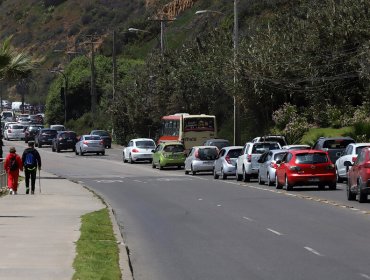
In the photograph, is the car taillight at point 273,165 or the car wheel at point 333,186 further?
the car taillight at point 273,165


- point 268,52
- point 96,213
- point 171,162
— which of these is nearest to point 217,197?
point 96,213

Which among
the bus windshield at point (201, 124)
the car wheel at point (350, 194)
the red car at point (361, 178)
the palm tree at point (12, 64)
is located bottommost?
the car wheel at point (350, 194)

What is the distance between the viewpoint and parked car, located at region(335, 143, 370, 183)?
40.6 m

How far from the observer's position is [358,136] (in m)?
57.8

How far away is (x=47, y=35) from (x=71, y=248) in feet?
509

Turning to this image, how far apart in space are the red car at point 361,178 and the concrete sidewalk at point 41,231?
7148mm

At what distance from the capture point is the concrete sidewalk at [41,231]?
50.0 feet

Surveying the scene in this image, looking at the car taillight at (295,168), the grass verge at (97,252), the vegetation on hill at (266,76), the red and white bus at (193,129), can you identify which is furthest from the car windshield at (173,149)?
the grass verge at (97,252)

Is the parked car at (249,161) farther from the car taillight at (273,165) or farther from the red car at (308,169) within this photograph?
the red car at (308,169)

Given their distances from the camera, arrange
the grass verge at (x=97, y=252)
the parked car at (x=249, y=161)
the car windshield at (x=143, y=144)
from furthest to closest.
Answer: the car windshield at (x=143, y=144)
the parked car at (x=249, y=161)
the grass verge at (x=97, y=252)

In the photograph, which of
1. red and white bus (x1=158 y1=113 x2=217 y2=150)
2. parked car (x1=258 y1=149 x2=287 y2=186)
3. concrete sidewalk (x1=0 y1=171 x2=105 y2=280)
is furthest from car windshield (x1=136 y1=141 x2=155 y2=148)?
concrete sidewalk (x1=0 y1=171 x2=105 y2=280)

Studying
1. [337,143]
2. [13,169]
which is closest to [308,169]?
[337,143]

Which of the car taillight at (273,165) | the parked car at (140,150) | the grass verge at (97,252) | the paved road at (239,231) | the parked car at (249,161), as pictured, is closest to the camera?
the grass verge at (97,252)

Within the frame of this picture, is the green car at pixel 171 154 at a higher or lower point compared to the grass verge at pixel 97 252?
higher
